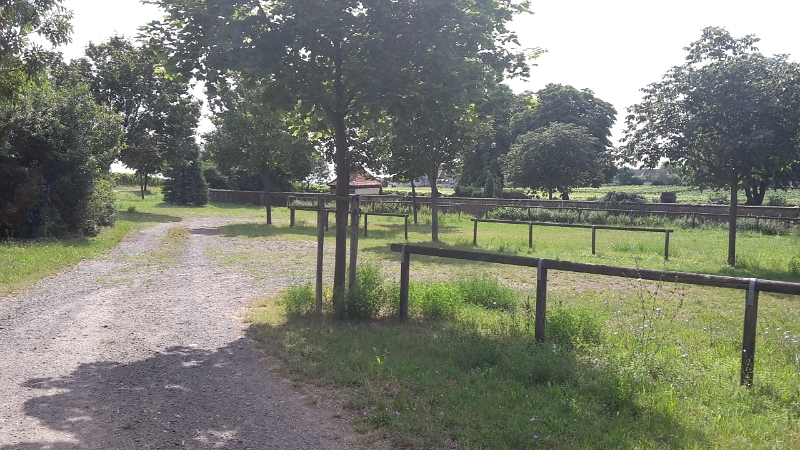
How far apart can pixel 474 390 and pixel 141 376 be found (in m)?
2.96

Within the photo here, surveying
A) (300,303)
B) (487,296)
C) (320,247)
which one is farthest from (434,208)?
(320,247)

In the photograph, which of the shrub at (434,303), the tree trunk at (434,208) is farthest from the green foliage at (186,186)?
the shrub at (434,303)

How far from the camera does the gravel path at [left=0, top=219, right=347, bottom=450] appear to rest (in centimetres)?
413

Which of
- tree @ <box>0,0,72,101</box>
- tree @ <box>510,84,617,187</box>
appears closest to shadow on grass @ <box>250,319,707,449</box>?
tree @ <box>0,0,72,101</box>

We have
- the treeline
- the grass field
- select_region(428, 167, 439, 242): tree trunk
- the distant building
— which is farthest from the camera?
the distant building

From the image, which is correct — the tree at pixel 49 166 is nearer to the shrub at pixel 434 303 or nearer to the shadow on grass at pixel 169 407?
the shrub at pixel 434 303

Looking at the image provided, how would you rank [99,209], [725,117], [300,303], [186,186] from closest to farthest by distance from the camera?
[300,303]
[725,117]
[99,209]
[186,186]

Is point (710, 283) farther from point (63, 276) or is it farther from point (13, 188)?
point (13, 188)

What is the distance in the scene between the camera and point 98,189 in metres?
19.9

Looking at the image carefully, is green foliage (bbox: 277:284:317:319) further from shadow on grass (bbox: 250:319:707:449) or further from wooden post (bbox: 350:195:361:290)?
→ shadow on grass (bbox: 250:319:707:449)

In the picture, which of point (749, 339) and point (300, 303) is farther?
point (300, 303)

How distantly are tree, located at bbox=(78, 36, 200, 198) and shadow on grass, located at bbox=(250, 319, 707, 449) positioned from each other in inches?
1150

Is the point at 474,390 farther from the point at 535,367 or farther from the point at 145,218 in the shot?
the point at 145,218

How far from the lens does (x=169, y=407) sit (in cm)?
464
